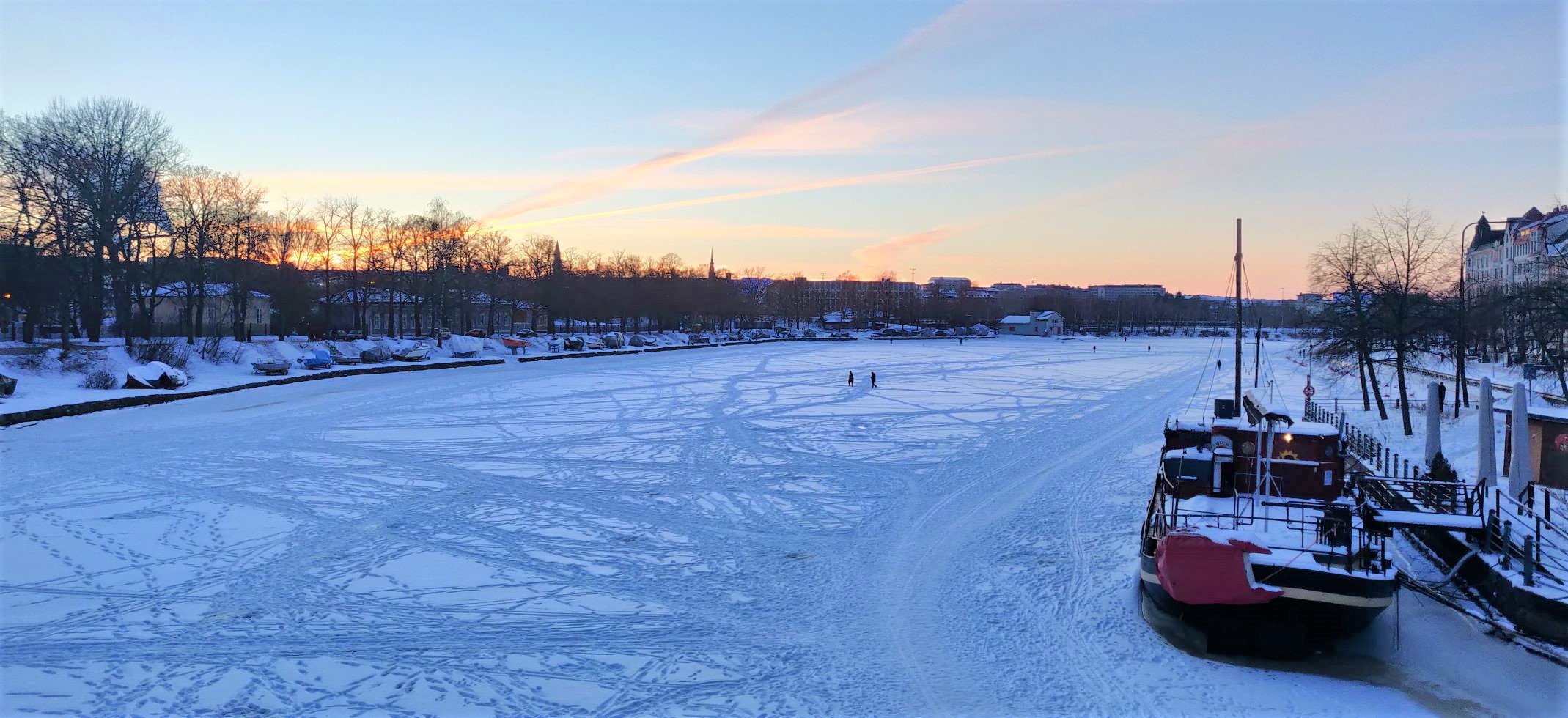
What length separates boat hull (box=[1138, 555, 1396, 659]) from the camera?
1046cm

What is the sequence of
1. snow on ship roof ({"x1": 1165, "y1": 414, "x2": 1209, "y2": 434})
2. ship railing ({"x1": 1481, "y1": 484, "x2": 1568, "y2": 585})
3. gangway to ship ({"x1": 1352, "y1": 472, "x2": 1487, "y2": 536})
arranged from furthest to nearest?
snow on ship roof ({"x1": 1165, "y1": 414, "x2": 1209, "y2": 434}) → gangway to ship ({"x1": 1352, "y1": 472, "x2": 1487, "y2": 536}) → ship railing ({"x1": 1481, "y1": 484, "x2": 1568, "y2": 585})

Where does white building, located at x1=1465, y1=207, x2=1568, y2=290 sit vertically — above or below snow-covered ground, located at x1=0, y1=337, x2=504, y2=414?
above

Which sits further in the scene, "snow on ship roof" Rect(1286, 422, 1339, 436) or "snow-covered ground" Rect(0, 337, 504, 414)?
"snow-covered ground" Rect(0, 337, 504, 414)

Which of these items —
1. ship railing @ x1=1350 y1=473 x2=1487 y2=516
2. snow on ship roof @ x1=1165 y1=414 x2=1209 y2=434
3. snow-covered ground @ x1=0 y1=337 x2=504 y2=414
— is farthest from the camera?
snow-covered ground @ x1=0 y1=337 x2=504 y2=414

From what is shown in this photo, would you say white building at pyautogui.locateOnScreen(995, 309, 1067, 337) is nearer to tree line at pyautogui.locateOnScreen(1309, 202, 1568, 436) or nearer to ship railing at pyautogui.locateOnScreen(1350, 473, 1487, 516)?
tree line at pyautogui.locateOnScreen(1309, 202, 1568, 436)

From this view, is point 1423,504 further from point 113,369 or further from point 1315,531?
point 113,369

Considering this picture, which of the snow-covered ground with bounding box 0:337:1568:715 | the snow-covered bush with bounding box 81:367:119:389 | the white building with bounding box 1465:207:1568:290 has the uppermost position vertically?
the white building with bounding box 1465:207:1568:290

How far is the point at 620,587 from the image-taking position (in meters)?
12.1

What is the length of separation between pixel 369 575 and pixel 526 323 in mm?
107252

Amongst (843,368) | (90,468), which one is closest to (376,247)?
(843,368)

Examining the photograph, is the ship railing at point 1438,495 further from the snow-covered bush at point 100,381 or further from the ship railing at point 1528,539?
the snow-covered bush at point 100,381

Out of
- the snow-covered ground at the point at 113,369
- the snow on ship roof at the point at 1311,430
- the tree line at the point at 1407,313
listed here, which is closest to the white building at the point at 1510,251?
the tree line at the point at 1407,313

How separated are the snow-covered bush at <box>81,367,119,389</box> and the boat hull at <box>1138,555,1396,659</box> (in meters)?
39.9

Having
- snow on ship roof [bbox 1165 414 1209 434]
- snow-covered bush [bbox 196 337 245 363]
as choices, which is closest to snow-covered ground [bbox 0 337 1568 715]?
snow on ship roof [bbox 1165 414 1209 434]
